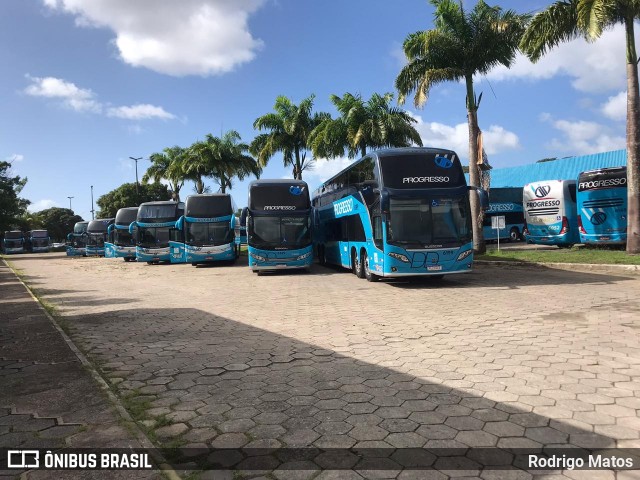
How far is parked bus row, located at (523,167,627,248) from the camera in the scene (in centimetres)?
1955

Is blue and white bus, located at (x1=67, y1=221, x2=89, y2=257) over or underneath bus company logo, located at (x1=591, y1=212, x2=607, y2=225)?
underneath

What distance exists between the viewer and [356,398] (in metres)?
4.38

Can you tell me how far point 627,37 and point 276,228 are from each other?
46.7 feet

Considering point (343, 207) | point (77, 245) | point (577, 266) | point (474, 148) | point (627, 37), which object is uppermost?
point (627, 37)

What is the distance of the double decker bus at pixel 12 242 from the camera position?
178 feet

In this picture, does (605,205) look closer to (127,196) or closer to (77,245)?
(77,245)

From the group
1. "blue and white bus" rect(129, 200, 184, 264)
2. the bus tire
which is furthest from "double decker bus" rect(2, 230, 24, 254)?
the bus tire

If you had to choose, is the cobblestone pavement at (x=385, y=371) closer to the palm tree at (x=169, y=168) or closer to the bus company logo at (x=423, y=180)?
A: the bus company logo at (x=423, y=180)

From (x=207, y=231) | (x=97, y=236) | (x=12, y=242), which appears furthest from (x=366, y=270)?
(x=12, y=242)

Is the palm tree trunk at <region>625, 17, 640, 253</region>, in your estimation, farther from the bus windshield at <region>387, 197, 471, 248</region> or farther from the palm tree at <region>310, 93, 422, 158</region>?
the palm tree at <region>310, 93, 422, 158</region>

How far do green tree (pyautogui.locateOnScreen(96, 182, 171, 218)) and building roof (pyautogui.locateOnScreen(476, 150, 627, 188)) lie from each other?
44.2m

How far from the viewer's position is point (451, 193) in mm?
12820

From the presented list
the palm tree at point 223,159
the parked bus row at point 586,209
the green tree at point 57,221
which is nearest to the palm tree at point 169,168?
the palm tree at point 223,159

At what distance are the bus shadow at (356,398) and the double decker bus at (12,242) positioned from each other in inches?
2281
